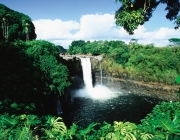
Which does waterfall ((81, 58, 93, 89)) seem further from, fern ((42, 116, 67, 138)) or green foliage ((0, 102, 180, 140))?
green foliage ((0, 102, 180, 140))

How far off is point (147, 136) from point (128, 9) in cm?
383

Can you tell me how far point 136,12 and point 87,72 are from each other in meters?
32.7

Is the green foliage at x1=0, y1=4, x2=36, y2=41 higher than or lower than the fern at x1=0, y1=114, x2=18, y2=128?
higher

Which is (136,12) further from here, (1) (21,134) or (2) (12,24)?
(2) (12,24)

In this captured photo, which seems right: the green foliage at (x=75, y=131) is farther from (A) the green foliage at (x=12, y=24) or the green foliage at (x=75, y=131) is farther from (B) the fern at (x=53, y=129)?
(A) the green foliage at (x=12, y=24)

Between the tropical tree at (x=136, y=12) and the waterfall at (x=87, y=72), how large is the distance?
31.7 meters

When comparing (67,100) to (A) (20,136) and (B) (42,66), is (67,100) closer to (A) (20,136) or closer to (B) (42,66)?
(B) (42,66)

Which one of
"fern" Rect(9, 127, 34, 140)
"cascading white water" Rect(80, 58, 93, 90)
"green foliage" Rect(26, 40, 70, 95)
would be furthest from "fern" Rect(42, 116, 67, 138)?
"cascading white water" Rect(80, 58, 93, 90)

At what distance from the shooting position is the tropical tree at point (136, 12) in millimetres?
5449

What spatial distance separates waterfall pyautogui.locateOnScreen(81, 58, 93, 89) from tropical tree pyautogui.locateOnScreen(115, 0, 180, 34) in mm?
31696

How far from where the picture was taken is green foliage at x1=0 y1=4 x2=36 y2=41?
30.1 meters

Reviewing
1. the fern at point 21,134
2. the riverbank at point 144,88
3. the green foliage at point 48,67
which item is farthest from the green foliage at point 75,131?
the riverbank at point 144,88

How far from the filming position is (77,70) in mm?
36844

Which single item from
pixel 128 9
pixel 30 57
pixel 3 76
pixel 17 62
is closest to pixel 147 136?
pixel 128 9
